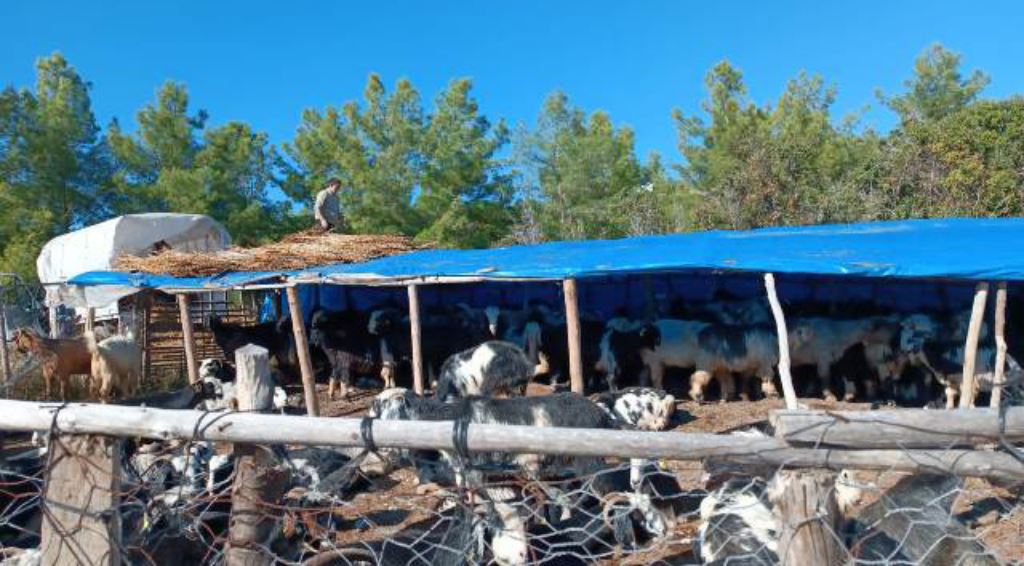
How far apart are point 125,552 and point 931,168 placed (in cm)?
2292

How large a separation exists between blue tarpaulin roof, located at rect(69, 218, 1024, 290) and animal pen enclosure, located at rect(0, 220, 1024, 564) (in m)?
0.04

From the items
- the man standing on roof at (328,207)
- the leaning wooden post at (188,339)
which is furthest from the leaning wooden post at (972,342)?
the man standing on roof at (328,207)

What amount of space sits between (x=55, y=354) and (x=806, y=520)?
13964 mm

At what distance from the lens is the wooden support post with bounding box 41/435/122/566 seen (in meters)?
2.95

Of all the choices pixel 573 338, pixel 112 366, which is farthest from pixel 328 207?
pixel 573 338

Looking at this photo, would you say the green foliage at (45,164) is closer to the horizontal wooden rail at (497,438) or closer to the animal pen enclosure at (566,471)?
the animal pen enclosure at (566,471)

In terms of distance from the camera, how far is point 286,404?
1269 centimetres

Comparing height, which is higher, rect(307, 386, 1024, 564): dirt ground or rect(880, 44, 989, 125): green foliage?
rect(880, 44, 989, 125): green foliage

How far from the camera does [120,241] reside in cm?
1912

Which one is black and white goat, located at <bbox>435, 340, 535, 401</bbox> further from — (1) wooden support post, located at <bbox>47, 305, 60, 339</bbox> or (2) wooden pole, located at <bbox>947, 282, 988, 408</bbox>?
(1) wooden support post, located at <bbox>47, 305, 60, 339</bbox>

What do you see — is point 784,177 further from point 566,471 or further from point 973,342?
point 566,471

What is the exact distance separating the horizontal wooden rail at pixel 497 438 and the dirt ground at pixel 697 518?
62 centimetres

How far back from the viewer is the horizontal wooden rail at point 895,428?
87.2 inches

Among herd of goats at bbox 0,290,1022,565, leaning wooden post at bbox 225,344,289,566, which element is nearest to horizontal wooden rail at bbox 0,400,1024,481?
herd of goats at bbox 0,290,1022,565
